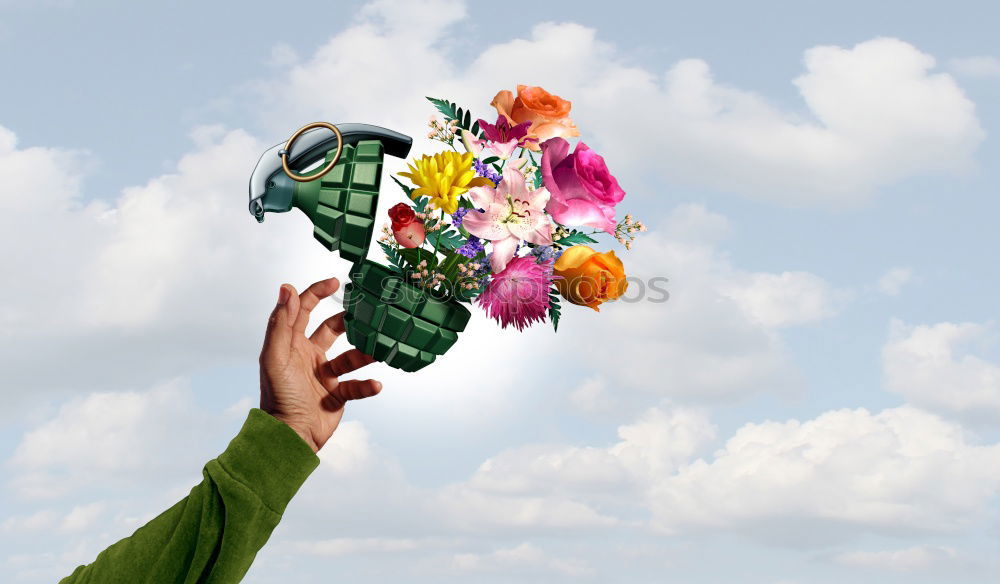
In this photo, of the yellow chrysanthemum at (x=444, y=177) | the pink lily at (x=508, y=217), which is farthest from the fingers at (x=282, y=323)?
the pink lily at (x=508, y=217)

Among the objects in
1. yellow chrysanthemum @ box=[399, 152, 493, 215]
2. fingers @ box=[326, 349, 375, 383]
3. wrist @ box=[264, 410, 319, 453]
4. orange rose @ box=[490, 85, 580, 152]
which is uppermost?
orange rose @ box=[490, 85, 580, 152]

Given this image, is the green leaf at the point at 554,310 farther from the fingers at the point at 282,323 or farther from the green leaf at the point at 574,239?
the fingers at the point at 282,323

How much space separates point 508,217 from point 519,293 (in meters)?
0.28

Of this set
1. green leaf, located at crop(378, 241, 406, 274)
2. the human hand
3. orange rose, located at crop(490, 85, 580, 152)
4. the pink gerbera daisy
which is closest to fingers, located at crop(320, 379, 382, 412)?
the human hand

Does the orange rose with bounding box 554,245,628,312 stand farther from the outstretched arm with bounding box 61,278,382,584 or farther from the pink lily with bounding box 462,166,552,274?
the outstretched arm with bounding box 61,278,382,584

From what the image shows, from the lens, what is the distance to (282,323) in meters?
→ 3.39

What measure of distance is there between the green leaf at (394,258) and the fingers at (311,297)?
10.9 inches

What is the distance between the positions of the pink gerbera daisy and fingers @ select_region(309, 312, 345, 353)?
612mm

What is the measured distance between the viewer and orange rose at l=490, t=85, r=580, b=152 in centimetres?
347

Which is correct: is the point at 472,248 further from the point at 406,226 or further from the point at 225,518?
the point at 225,518

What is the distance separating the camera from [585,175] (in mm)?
3299

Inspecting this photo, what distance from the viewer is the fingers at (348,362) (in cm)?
348

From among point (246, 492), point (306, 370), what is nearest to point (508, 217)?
point (306, 370)

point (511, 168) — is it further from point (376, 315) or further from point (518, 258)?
point (376, 315)
